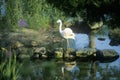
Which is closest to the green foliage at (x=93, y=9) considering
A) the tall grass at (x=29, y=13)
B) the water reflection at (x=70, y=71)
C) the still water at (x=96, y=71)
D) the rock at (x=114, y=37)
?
the still water at (x=96, y=71)

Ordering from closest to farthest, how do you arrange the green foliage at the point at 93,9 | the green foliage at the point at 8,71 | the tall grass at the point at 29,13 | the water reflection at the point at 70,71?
the green foliage at the point at 8,71 < the green foliage at the point at 93,9 < the water reflection at the point at 70,71 < the tall grass at the point at 29,13

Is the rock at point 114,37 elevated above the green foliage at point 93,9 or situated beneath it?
situated beneath

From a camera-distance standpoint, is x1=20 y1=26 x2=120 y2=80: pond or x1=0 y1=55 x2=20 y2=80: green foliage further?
x1=20 y1=26 x2=120 y2=80: pond

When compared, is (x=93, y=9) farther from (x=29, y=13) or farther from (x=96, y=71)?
(x=29, y=13)

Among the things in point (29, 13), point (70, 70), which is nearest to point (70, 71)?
point (70, 70)

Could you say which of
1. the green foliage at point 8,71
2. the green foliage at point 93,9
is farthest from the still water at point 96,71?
the green foliage at point 8,71

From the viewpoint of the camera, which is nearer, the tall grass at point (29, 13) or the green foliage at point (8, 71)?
the green foliage at point (8, 71)

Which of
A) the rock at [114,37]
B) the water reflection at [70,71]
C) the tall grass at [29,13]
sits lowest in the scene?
the water reflection at [70,71]

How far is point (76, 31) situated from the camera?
17.2 metres

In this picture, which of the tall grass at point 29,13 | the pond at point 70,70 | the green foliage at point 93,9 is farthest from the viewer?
the tall grass at point 29,13

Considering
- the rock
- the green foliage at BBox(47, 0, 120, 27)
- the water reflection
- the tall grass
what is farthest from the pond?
the tall grass

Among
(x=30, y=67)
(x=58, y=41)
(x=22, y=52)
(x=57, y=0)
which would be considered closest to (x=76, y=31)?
(x=58, y=41)

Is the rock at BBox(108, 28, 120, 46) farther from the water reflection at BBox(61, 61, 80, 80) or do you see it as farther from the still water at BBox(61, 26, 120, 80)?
the water reflection at BBox(61, 61, 80, 80)

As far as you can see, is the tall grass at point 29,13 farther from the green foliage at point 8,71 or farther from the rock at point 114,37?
the green foliage at point 8,71
